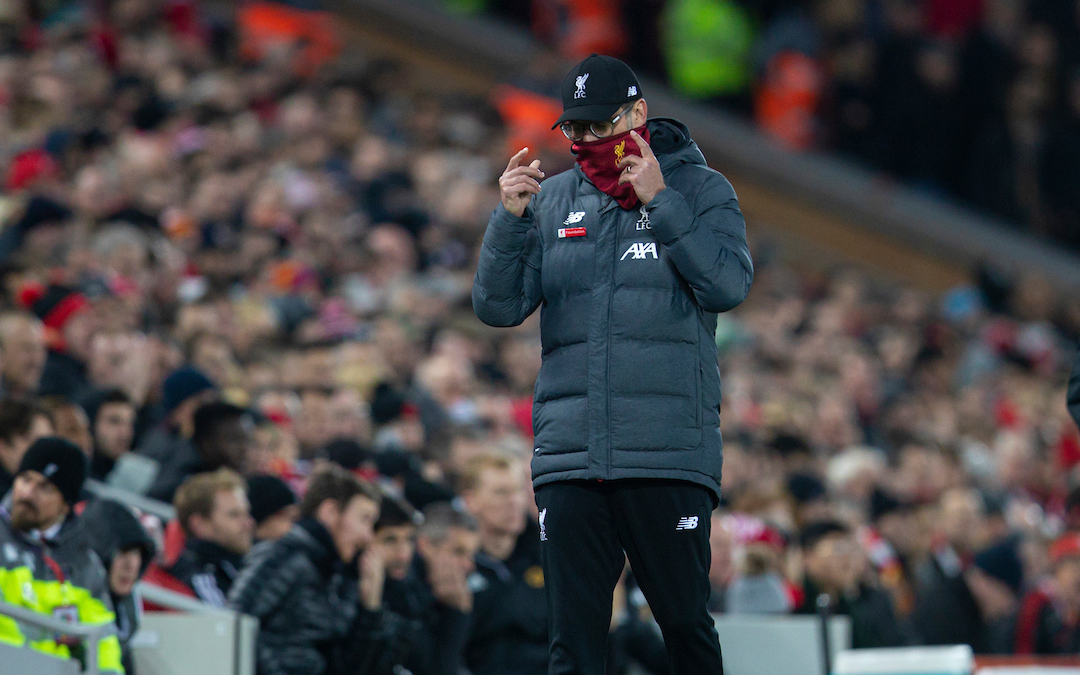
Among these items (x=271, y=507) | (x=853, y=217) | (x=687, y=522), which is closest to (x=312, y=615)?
(x=271, y=507)

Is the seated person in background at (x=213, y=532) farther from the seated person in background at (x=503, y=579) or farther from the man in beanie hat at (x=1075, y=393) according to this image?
the man in beanie hat at (x=1075, y=393)

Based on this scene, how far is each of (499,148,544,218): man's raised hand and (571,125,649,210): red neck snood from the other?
0.13 metres

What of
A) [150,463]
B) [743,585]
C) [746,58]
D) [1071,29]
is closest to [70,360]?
[150,463]

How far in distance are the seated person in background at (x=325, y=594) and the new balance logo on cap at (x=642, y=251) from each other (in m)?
2.34

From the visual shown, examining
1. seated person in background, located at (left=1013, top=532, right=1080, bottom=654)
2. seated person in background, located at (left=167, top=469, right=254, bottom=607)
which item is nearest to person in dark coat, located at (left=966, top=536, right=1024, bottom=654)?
seated person in background, located at (left=1013, top=532, right=1080, bottom=654)

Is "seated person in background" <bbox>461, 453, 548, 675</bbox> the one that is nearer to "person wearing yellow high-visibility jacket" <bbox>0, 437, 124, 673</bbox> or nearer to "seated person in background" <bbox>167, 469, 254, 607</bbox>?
"seated person in background" <bbox>167, 469, 254, 607</bbox>

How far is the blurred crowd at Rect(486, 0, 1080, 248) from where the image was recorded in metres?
17.3

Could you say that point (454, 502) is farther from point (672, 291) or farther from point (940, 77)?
point (940, 77)

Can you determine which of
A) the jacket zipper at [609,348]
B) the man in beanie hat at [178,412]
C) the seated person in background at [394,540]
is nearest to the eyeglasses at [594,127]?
the jacket zipper at [609,348]

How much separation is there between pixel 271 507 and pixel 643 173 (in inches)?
130

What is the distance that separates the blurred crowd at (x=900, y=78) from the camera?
17312 millimetres

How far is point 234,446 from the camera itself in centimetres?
741

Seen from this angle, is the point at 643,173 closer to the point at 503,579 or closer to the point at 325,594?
A: the point at 325,594

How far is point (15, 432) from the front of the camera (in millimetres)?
6383
